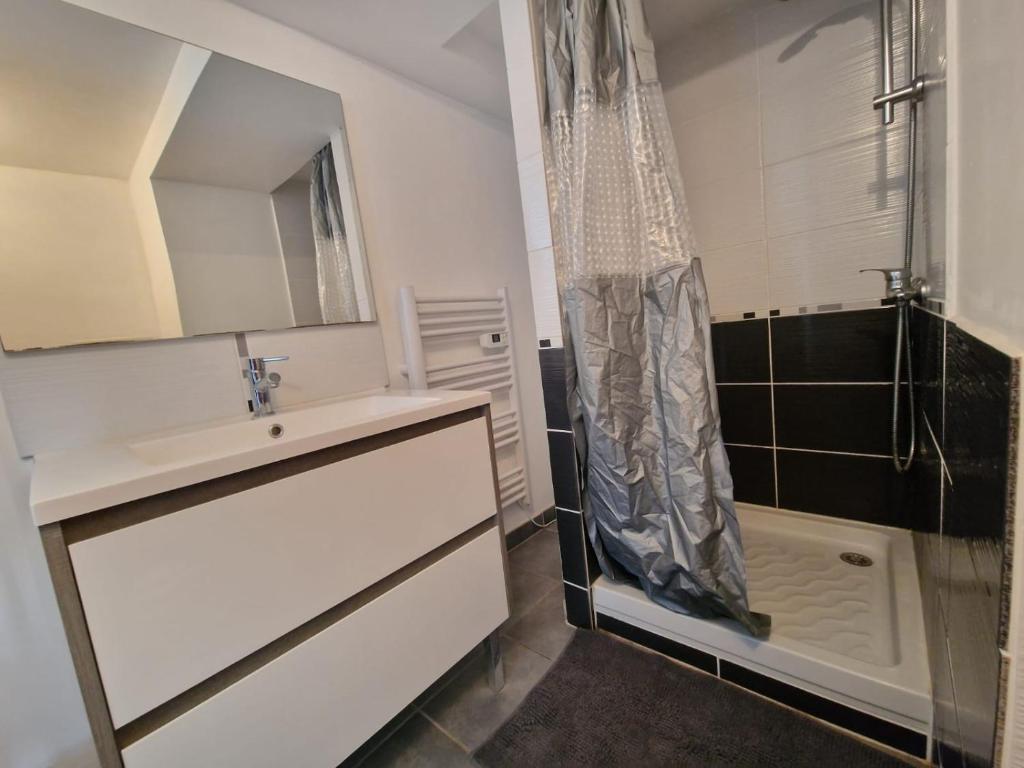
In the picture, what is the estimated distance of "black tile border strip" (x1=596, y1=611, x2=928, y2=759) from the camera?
0.87 meters

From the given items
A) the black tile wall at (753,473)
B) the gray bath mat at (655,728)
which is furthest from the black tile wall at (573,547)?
the black tile wall at (753,473)

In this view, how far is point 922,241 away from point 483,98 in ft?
5.46

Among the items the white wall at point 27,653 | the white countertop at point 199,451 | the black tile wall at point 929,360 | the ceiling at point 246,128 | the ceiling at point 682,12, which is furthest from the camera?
the ceiling at point 682,12

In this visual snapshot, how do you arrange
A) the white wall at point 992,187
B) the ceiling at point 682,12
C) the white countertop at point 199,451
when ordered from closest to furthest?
the white wall at point 992,187 → the white countertop at point 199,451 → the ceiling at point 682,12

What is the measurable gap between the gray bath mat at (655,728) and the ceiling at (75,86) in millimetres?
1753

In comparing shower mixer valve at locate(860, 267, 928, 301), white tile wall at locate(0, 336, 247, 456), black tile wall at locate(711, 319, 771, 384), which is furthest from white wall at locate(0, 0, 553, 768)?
shower mixer valve at locate(860, 267, 928, 301)

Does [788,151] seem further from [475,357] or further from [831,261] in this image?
[475,357]

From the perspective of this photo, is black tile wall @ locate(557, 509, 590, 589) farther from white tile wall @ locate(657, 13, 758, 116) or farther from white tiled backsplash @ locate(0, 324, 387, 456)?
white tile wall @ locate(657, 13, 758, 116)

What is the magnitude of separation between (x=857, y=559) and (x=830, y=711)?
0.63 m

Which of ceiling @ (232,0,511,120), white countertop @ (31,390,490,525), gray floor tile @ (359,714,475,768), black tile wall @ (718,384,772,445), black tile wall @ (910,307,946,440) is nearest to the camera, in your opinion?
white countertop @ (31,390,490,525)

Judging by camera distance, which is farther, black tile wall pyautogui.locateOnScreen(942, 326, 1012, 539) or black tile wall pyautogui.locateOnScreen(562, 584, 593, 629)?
black tile wall pyautogui.locateOnScreen(562, 584, 593, 629)

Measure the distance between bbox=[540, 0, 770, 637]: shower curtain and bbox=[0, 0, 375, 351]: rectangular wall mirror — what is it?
2.54ft

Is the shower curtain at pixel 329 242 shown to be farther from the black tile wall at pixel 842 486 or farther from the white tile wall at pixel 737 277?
the black tile wall at pixel 842 486

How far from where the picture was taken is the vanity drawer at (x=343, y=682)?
2.17 ft
